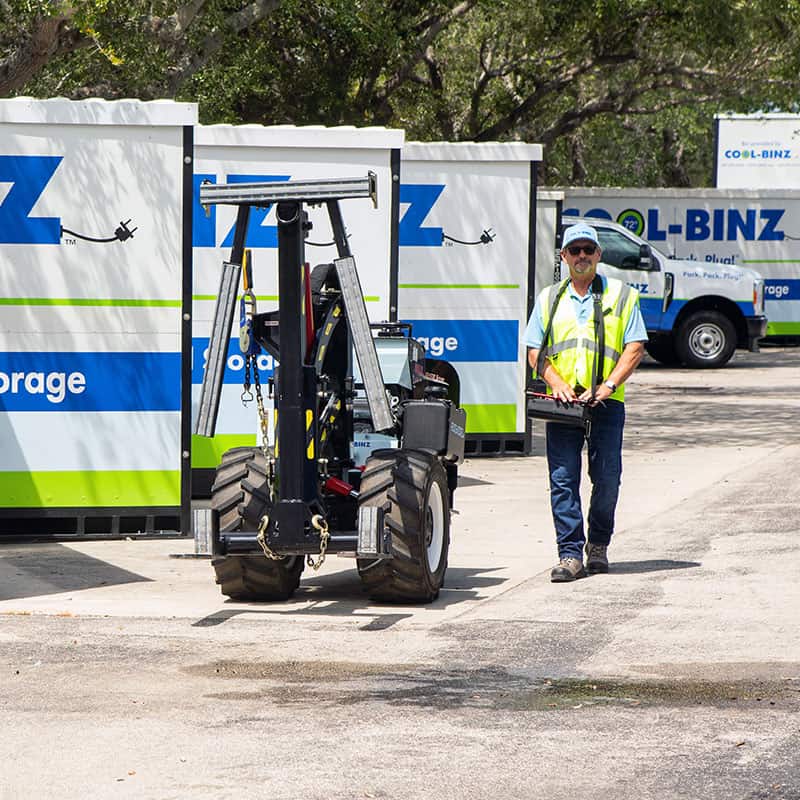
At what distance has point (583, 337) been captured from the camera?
9695 mm

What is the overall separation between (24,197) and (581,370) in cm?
361

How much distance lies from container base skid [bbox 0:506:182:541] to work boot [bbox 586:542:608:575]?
2.77m

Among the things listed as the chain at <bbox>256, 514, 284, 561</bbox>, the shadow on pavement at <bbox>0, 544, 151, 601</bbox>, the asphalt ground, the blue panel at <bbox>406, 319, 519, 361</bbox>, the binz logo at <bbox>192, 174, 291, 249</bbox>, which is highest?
the binz logo at <bbox>192, 174, 291, 249</bbox>

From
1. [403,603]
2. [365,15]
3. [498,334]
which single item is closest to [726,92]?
[365,15]

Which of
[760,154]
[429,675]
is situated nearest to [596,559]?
[429,675]

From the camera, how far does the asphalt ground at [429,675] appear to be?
225 inches

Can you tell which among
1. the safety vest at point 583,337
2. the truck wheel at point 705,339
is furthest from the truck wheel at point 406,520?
the truck wheel at point 705,339

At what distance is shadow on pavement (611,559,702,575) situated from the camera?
9.98m

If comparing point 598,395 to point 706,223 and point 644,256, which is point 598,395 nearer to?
point 644,256

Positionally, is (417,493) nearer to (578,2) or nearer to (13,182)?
(13,182)

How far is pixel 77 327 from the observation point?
11000 mm

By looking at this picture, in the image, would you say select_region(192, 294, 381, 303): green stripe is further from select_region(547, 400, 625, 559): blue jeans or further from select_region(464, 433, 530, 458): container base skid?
select_region(464, 433, 530, 458): container base skid

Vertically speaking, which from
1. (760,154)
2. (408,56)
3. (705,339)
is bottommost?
(705,339)

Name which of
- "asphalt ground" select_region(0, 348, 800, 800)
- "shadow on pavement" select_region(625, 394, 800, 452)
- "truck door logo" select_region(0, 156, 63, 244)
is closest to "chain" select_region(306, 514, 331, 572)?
"asphalt ground" select_region(0, 348, 800, 800)
